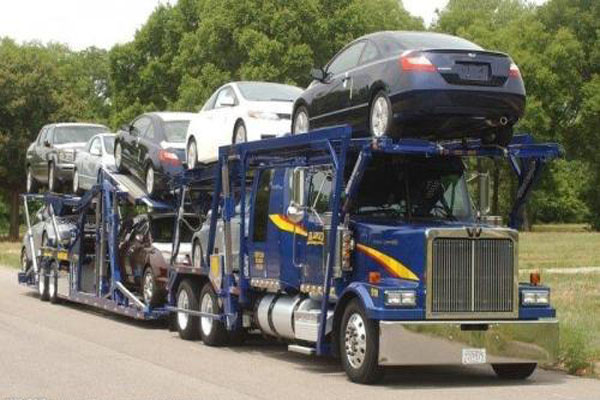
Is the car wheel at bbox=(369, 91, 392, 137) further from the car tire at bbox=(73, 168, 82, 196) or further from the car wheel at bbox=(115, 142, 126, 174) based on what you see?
the car tire at bbox=(73, 168, 82, 196)

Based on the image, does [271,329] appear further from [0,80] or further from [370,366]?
[0,80]

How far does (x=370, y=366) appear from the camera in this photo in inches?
461

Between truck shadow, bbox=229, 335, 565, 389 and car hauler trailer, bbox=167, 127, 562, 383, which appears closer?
car hauler trailer, bbox=167, 127, 562, 383

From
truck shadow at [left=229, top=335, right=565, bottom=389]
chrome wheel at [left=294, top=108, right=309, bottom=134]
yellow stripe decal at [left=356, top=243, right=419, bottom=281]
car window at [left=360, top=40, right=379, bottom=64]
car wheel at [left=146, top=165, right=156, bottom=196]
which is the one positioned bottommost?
truck shadow at [left=229, top=335, right=565, bottom=389]

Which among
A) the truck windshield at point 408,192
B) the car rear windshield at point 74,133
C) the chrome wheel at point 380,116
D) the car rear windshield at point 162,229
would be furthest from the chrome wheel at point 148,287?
the car rear windshield at point 74,133

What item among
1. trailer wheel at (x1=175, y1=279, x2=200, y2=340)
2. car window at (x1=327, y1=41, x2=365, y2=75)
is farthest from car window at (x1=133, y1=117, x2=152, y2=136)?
car window at (x1=327, y1=41, x2=365, y2=75)

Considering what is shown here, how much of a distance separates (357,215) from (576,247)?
2821 cm

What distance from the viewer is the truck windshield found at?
42.5 feet

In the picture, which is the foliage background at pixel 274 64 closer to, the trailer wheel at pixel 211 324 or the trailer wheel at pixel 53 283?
the trailer wheel at pixel 53 283

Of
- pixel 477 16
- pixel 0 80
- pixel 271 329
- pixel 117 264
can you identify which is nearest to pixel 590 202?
pixel 477 16

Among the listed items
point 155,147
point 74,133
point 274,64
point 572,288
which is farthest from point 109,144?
point 274,64

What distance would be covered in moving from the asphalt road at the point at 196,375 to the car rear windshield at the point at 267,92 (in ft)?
12.2

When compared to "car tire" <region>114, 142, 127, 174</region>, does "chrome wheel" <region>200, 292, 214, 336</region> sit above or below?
below

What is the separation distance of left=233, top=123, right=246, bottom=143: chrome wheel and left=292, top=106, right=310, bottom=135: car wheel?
1821mm
